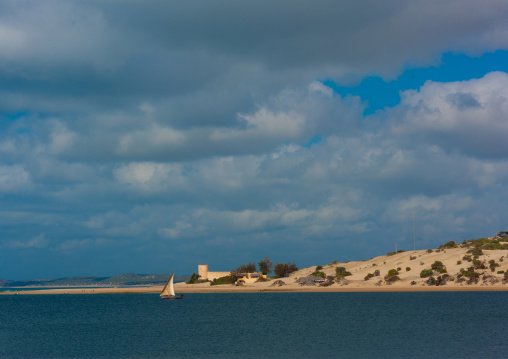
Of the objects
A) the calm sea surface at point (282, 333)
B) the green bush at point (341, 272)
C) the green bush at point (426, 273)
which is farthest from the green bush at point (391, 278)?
the calm sea surface at point (282, 333)

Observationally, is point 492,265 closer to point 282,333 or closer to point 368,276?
point 368,276

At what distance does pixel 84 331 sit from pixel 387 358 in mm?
42490

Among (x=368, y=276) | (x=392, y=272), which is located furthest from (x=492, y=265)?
(x=368, y=276)

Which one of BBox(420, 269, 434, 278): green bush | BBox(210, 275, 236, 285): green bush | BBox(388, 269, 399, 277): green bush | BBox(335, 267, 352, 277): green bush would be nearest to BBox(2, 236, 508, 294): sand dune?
BBox(420, 269, 434, 278): green bush

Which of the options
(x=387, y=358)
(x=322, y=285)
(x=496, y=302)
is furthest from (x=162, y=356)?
(x=322, y=285)

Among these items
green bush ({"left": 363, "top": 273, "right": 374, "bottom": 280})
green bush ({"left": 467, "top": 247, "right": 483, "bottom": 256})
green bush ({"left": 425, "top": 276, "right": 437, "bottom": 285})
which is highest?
green bush ({"left": 467, "top": 247, "right": 483, "bottom": 256})

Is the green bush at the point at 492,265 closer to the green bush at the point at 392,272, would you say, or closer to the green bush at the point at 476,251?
the green bush at the point at 476,251

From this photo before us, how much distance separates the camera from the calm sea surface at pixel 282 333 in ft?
153

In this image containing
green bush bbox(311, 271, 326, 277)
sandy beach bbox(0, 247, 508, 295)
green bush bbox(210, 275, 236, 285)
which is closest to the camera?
sandy beach bbox(0, 247, 508, 295)

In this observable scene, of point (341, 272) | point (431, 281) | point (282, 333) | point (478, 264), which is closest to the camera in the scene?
point (282, 333)

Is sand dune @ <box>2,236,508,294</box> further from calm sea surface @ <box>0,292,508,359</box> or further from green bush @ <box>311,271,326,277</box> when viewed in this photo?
calm sea surface @ <box>0,292,508,359</box>

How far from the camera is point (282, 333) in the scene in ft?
198

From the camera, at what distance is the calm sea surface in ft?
153

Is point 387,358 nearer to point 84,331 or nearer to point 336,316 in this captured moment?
point 336,316
